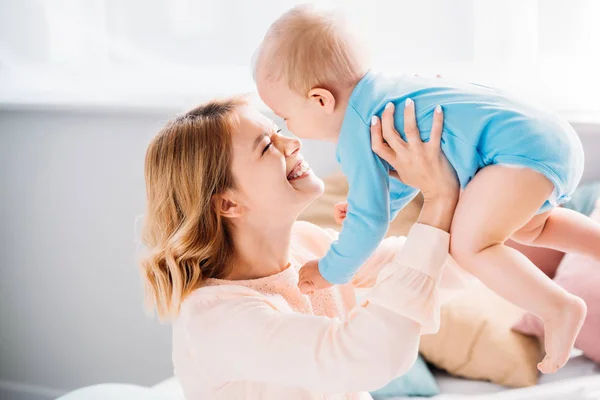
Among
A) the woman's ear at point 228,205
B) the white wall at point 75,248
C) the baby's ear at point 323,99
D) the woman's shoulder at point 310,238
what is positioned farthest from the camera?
the white wall at point 75,248

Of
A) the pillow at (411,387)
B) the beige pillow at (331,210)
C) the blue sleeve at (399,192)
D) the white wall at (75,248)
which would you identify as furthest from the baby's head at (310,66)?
the white wall at (75,248)

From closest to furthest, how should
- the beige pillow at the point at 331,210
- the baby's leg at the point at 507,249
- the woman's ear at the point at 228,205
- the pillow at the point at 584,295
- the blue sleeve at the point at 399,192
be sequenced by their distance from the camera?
the baby's leg at the point at 507,249 < the blue sleeve at the point at 399,192 < the woman's ear at the point at 228,205 < the pillow at the point at 584,295 < the beige pillow at the point at 331,210

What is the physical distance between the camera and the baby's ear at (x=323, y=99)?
1090 millimetres

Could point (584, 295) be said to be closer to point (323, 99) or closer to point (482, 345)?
point (482, 345)

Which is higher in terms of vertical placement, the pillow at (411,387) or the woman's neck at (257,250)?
the woman's neck at (257,250)

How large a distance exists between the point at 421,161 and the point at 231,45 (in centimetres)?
158

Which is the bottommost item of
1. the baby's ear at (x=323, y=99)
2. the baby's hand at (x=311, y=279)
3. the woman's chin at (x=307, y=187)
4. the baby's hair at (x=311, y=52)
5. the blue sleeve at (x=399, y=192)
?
the baby's hand at (x=311, y=279)

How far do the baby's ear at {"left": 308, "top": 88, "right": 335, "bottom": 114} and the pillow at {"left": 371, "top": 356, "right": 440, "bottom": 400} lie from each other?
115 cm

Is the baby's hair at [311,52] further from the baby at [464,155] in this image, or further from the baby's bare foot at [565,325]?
the baby's bare foot at [565,325]

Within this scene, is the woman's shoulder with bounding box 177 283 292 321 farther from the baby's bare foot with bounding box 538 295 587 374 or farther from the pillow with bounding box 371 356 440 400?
the pillow with bounding box 371 356 440 400

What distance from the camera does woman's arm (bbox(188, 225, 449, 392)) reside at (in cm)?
104

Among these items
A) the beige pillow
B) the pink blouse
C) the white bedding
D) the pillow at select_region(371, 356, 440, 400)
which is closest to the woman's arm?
the pink blouse

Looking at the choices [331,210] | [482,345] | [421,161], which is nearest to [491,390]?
[482,345]

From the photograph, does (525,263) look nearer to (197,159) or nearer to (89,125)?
(197,159)
